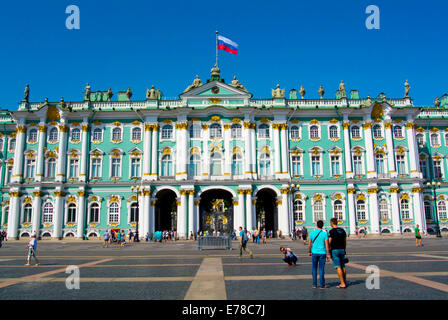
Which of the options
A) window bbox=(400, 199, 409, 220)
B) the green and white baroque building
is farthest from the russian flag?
window bbox=(400, 199, 409, 220)

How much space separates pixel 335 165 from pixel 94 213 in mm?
31099

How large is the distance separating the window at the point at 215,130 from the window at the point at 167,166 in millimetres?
6173

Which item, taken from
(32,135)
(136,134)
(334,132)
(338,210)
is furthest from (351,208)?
(32,135)

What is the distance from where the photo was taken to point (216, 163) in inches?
1789

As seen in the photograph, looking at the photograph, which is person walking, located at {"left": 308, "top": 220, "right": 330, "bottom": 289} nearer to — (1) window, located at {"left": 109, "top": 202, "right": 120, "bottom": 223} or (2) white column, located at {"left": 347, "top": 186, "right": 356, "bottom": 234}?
(2) white column, located at {"left": 347, "top": 186, "right": 356, "bottom": 234}

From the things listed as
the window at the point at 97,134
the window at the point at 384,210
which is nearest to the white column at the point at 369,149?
the window at the point at 384,210

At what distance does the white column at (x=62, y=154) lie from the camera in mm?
45281

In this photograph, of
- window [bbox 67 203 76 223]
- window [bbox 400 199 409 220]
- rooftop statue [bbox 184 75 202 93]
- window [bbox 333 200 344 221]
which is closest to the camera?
window [bbox 400 199 409 220]

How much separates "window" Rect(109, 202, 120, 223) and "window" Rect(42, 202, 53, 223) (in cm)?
736

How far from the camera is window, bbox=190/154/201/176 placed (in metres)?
45.1

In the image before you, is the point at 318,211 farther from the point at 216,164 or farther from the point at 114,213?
the point at 114,213

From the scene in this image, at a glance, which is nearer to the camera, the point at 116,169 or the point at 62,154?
the point at 62,154

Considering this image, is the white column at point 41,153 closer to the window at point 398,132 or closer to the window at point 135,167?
the window at point 135,167
